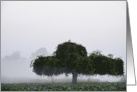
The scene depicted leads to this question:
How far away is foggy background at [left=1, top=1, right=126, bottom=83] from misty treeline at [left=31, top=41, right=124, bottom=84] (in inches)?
3.8

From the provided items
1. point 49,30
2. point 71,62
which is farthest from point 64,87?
point 49,30

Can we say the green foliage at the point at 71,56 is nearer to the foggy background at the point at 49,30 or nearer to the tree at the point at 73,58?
the tree at the point at 73,58

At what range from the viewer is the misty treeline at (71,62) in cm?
2589

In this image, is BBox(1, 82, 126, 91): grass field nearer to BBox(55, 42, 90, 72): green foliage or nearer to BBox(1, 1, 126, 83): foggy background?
BBox(1, 1, 126, 83): foggy background

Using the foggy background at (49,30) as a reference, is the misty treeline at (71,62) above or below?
below

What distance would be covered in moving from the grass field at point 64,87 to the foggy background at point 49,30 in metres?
0.12

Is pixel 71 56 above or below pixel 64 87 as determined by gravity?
above

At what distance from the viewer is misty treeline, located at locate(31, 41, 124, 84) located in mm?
25891

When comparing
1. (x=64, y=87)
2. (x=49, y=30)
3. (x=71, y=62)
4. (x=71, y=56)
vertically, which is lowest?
(x=64, y=87)

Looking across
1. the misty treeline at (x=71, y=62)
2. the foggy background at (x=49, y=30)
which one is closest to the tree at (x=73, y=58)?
the misty treeline at (x=71, y=62)

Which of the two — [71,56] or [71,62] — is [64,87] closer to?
[71,62]

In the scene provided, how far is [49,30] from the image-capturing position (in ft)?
85.0

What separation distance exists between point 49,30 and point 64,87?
135 centimetres

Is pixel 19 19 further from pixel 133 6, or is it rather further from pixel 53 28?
pixel 133 6
